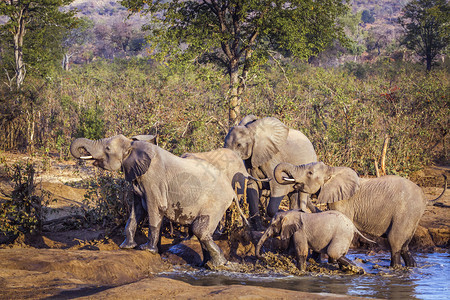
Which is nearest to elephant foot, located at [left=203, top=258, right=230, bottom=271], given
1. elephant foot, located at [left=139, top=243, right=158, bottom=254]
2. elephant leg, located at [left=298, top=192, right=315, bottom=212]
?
elephant foot, located at [left=139, top=243, right=158, bottom=254]

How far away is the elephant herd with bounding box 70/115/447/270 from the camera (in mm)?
7473

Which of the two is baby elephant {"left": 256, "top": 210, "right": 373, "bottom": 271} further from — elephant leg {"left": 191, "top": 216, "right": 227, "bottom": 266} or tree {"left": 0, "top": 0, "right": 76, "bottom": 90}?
tree {"left": 0, "top": 0, "right": 76, "bottom": 90}

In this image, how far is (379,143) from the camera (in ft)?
44.4

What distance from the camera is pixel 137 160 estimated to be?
7.38 meters

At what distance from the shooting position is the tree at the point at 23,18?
871 inches

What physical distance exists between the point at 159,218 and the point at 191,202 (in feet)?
1.51

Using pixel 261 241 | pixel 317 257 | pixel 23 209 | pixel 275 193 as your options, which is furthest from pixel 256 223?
pixel 23 209

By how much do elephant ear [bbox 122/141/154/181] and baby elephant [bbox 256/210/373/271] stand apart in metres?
1.83

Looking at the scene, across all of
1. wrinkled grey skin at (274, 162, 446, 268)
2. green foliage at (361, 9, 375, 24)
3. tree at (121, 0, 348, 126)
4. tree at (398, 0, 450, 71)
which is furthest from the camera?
green foliage at (361, 9, 375, 24)

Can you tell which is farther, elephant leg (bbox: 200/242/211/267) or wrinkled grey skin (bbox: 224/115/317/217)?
wrinkled grey skin (bbox: 224/115/317/217)

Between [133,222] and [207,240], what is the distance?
102 centimetres

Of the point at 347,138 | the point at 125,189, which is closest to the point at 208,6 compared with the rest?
the point at 347,138

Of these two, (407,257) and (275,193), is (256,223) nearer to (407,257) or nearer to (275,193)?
(275,193)

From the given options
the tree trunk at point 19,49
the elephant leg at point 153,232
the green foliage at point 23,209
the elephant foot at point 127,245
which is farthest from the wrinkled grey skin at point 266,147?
the tree trunk at point 19,49
